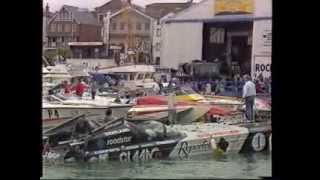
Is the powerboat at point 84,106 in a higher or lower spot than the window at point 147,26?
lower

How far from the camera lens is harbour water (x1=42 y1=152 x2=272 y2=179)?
3.80 metres

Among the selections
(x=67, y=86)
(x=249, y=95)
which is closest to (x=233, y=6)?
(x=249, y=95)

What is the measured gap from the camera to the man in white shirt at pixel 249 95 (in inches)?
144

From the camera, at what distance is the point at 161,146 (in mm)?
3850

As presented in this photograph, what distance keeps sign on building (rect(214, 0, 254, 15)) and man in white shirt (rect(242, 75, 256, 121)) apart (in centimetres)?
43

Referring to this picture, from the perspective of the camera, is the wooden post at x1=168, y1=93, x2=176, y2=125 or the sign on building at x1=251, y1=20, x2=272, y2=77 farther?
the wooden post at x1=168, y1=93, x2=176, y2=125

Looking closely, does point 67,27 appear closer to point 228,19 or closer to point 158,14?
point 158,14

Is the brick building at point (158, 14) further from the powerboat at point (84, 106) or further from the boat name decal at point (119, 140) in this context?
the boat name decal at point (119, 140)

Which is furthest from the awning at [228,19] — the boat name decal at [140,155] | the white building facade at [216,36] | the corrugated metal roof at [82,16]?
the boat name decal at [140,155]

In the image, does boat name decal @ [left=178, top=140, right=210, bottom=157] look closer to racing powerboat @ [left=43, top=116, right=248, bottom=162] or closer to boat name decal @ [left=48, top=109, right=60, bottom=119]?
racing powerboat @ [left=43, top=116, right=248, bottom=162]

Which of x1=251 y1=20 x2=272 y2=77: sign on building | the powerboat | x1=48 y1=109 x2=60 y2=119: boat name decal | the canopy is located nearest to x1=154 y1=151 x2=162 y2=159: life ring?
the powerboat

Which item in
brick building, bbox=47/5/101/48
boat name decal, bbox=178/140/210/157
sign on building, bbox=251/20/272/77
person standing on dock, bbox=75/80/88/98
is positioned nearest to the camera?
sign on building, bbox=251/20/272/77

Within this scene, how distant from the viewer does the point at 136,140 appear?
3.76 meters
